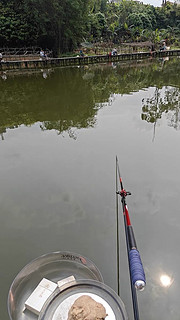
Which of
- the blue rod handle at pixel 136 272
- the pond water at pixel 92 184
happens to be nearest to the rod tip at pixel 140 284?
the blue rod handle at pixel 136 272

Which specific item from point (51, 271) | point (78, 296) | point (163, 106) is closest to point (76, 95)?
point (163, 106)

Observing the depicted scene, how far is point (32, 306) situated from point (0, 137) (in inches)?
216

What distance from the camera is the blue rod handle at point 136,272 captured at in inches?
64.4

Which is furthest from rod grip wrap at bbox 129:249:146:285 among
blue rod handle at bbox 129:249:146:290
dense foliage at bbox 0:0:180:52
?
dense foliage at bbox 0:0:180:52

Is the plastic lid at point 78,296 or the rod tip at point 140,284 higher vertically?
the rod tip at point 140,284

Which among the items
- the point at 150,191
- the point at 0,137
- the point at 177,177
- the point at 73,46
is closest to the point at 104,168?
the point at 150,191

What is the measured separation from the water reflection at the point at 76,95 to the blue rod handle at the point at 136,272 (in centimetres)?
515

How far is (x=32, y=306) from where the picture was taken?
215cm

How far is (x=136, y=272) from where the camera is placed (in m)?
1.71

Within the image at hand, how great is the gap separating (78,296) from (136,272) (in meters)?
0.61

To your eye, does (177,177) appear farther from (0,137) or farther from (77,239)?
(0,137)

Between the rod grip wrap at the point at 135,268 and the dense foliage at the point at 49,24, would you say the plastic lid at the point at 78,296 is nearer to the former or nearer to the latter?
the rod grip wrap at the point at 135,268

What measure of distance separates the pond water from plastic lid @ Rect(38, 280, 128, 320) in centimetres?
87

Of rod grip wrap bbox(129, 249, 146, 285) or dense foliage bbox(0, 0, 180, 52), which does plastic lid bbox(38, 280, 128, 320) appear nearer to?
rod grip wrap bbox(129, 249, 146, 285)
